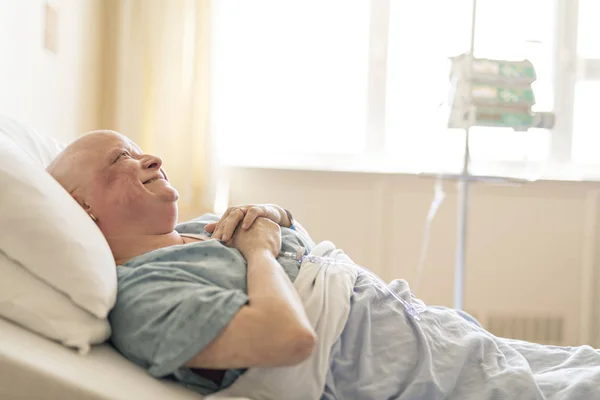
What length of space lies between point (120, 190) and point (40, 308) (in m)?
0.37

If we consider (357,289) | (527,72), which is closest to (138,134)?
(527,72)

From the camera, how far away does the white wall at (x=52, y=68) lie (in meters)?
1.79

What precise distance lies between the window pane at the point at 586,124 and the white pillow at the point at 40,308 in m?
2.75

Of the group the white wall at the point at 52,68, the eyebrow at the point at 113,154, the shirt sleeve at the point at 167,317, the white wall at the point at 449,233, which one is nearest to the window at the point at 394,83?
the white wall at the point at 449,233

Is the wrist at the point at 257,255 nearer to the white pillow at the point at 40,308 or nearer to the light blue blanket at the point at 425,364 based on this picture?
the light blue blanket at the point at 425,364

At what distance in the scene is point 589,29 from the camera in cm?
300

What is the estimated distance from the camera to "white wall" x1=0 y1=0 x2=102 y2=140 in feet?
5.89

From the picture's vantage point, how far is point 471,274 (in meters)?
2.86

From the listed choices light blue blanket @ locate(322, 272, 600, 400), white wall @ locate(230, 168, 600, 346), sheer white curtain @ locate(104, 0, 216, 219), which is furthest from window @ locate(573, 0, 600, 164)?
light blue blanket @ locate(322, 272, 600, 400)

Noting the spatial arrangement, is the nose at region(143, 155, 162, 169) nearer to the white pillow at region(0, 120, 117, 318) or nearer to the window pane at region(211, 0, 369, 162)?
the white pillow at region(0, 120, 117, 318)

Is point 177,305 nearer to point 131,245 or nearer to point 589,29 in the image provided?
point 131,245

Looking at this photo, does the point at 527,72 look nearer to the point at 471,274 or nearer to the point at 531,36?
the point at 531,36

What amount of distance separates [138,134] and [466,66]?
1.38 meters

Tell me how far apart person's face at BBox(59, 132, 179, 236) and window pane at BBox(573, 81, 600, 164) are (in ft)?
7.98
